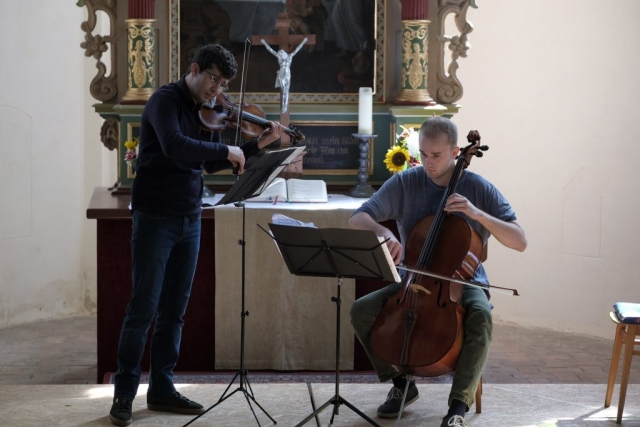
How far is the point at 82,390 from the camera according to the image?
490cm

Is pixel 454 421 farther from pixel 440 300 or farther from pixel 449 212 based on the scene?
pixel 449 212

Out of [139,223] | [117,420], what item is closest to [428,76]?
[139,223]

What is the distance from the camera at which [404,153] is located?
20.1 feet

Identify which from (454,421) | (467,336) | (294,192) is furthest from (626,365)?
(294,192)

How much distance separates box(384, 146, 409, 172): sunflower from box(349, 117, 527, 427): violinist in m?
1.44

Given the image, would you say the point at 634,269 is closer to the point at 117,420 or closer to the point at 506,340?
the point at 506,340

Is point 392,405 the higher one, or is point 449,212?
point 449,212

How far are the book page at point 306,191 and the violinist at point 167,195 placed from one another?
56.0 inches

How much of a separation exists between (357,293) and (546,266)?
2.24m

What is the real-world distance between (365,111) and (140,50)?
4.86 feet

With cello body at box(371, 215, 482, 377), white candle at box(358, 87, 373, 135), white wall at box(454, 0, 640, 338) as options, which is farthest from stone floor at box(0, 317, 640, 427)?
white candle at box(358, 87, 373, 135)

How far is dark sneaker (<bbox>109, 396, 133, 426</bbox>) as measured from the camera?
4387 mm

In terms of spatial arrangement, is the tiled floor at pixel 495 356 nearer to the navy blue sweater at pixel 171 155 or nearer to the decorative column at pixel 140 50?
the decorative column at pixel 140 50

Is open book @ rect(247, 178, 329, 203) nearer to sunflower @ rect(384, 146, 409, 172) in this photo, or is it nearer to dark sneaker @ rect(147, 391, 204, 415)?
sunflower @ rect(384, 146, 409, 172)
